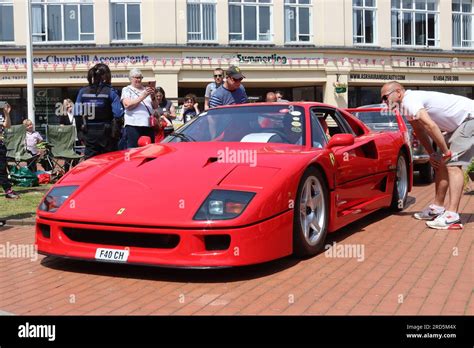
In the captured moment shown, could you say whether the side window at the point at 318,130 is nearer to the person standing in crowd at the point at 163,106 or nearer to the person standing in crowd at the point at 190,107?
the person standing in crowd at the point at 163,106

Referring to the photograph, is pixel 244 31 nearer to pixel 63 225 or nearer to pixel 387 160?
pixel 387 160

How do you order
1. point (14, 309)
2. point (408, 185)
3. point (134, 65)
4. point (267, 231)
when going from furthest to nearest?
point (134, 65) → point (408, 185) → point (267, 231) → point (14, 309)

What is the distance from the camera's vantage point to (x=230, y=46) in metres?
22.9

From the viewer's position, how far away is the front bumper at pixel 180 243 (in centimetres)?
404

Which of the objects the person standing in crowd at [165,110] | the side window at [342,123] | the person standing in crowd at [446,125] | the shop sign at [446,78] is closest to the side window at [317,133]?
the side window at [342,123]

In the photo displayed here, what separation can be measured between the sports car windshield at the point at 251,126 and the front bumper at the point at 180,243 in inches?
48.3

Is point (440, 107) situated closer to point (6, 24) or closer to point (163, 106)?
point (163, 106)

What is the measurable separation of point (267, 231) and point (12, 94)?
21.7m

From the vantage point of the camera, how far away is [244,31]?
23500 mm
